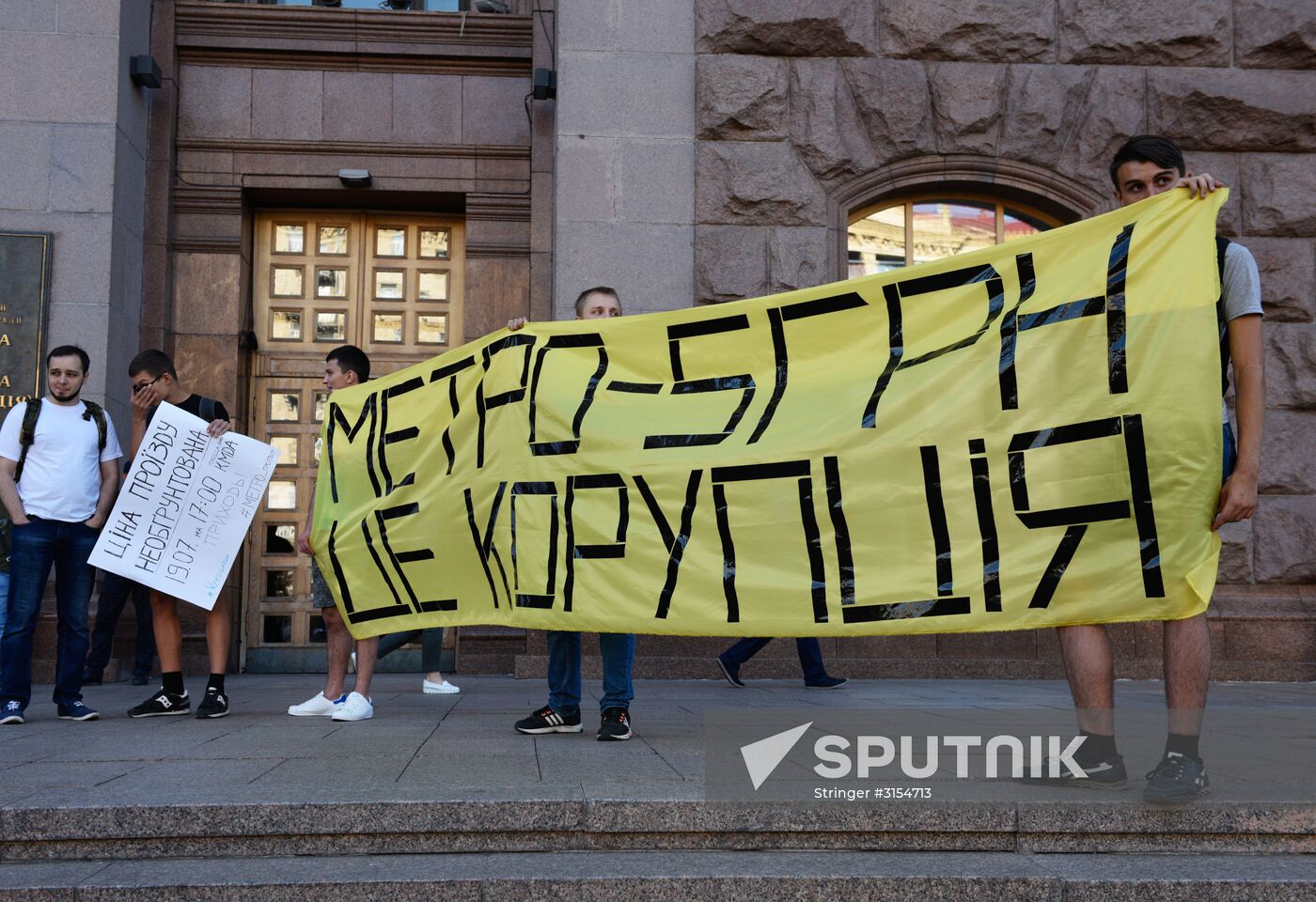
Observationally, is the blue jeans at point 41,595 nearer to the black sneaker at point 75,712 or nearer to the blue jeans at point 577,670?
the black sneaker at point 75,712

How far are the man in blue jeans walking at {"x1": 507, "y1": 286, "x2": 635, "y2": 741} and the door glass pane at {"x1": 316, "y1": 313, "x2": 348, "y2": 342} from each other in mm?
5838

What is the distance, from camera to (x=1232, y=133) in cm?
1029

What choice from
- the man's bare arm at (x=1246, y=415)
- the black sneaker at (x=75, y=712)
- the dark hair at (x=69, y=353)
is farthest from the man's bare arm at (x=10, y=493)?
the man's bare arm at (x=1246, y=415)

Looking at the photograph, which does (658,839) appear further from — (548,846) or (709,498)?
(709,498)

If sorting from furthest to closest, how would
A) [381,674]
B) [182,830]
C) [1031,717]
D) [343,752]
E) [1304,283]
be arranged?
1. [381,674]
2. [1304,283]
3. [1031,717]
4. [343,752]
5. [182,830]

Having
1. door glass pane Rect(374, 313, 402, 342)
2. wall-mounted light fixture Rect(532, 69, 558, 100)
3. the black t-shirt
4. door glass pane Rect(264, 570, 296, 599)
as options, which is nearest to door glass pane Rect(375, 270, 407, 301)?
door glass pane Rect(374, 313, 402, 342)

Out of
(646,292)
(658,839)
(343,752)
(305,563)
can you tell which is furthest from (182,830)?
(305,563)

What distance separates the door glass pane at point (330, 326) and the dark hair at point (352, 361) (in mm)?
4464

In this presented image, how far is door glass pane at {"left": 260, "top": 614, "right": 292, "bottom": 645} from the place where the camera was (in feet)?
36.7

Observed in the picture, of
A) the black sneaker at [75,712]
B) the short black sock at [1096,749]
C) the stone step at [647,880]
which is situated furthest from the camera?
the black sneaker at [75,712]

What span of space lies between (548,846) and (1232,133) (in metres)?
9.34

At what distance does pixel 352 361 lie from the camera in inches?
279

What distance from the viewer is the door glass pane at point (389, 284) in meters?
11.5

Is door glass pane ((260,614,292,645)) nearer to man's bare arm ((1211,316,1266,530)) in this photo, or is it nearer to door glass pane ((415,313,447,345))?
door glass pane ((415,313,447,345))
